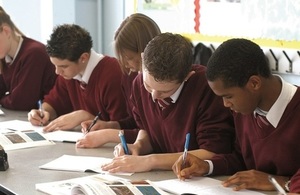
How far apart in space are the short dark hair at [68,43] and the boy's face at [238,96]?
42.0 inches

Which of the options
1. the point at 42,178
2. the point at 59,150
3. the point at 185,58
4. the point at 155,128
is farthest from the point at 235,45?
the point at 59,150

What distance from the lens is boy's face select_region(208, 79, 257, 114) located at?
1674 millimetres

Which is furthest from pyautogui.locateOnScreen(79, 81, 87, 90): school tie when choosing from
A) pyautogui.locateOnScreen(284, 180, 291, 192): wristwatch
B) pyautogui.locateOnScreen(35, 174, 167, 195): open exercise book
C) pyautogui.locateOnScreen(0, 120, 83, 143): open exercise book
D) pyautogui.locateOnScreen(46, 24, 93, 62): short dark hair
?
pyautogui.locateOnScreen(284, 180, 291, 192): wristwatch

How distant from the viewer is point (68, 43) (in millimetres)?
2566

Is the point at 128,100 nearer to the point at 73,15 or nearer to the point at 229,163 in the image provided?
the point at 229,163

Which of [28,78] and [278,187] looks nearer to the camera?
[278,187]

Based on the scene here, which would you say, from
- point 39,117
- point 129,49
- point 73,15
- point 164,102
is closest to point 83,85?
point 39,117

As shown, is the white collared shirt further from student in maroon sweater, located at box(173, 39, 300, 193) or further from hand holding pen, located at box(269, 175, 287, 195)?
hand holding pen, located at box(269, 175, 287, 195)

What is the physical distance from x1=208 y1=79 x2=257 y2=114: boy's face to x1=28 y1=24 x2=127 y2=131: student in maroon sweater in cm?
102

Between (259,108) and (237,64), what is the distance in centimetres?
20

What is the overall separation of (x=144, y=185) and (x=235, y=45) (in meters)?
0.54

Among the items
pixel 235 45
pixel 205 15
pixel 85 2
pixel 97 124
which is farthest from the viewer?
pixel 85 2

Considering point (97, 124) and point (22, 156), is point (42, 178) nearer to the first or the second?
point (22, 156)

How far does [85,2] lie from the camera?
15.2ft
